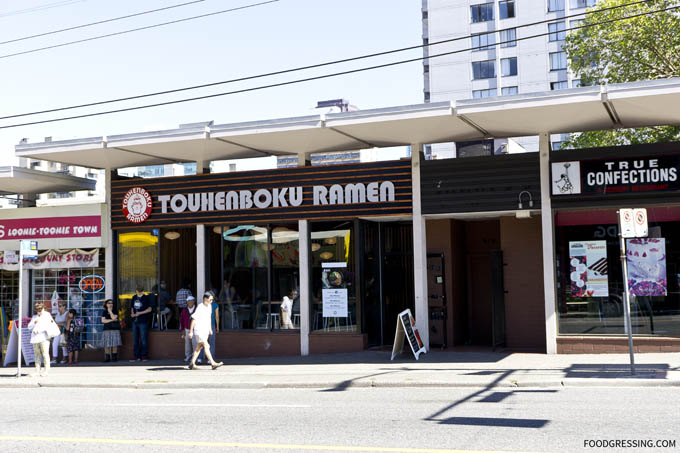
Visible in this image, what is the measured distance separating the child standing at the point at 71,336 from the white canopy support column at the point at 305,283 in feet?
20.9

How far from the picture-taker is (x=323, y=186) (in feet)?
58.2

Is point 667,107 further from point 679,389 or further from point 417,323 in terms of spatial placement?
point 417,323

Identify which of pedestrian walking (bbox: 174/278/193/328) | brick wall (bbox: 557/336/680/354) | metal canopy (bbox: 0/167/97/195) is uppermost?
metal canopy (bbox: 0/167/97/195)

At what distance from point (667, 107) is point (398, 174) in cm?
584

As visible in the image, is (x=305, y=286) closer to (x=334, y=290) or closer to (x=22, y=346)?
(x=334, y=290)

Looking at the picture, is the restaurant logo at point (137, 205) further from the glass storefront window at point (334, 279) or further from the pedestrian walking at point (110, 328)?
the glass storefront window at point (334, 279)

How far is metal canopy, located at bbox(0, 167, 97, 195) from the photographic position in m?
19.3

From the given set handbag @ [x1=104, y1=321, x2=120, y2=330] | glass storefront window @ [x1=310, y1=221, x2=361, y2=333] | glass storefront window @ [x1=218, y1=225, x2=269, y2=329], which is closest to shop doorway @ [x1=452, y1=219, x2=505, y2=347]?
glass storefront window @ [x1=310, y1=221, x2=361, y2=333]

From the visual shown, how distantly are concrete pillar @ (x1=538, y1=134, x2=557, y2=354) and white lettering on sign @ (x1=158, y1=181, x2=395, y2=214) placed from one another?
3.42 m

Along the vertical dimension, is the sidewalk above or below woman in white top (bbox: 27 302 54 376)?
below

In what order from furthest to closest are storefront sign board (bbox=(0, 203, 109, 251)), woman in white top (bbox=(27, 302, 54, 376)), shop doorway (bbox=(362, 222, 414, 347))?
storefront sign board (bbox=(0, 203, 109, 251)) < shop doorway (bbox=(362, 222, 414, 347)) < woman in white top (bbox=(27, 302, 54, 376))

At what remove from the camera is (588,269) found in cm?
1575

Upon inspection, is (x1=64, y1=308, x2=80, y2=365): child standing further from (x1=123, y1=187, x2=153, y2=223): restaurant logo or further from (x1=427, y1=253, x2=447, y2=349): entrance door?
(x1=427, y1=253, x2=447, y2=349): entrance door

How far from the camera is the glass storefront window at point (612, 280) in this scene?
15102 mm
